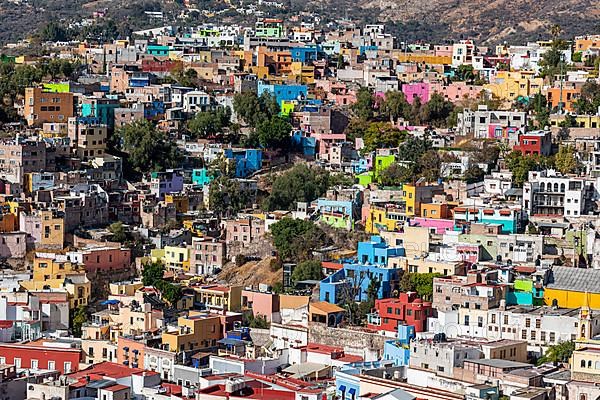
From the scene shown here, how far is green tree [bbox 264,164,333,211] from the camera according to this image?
30797 mm

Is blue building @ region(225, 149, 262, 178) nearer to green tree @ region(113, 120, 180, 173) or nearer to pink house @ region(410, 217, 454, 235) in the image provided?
green tree @ region(113, 120, 180, 173)

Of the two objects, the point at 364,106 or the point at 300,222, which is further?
the point at 364,106

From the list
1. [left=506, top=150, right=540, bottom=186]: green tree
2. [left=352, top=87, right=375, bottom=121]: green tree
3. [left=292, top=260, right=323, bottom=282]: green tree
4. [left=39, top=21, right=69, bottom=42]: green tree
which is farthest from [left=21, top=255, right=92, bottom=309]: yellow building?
[left=39, top=21, right=69, bottom=42]: green tree

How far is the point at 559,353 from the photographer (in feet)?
71.4

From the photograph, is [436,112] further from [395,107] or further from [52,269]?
[52,269]

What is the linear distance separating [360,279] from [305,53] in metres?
16.4

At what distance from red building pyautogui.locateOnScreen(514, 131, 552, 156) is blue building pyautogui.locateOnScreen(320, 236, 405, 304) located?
564 cm

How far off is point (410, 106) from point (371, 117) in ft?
3.28

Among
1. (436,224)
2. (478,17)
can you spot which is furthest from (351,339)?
(478,17)

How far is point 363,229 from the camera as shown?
28.5 meters

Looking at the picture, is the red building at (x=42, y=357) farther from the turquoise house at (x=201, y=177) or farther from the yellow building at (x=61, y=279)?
the turquoise house at (x=201, y=177)

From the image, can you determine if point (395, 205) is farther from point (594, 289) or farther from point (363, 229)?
point (594, 289)

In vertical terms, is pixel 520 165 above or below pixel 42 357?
above

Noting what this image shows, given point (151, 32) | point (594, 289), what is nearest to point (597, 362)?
point (594, 289)
